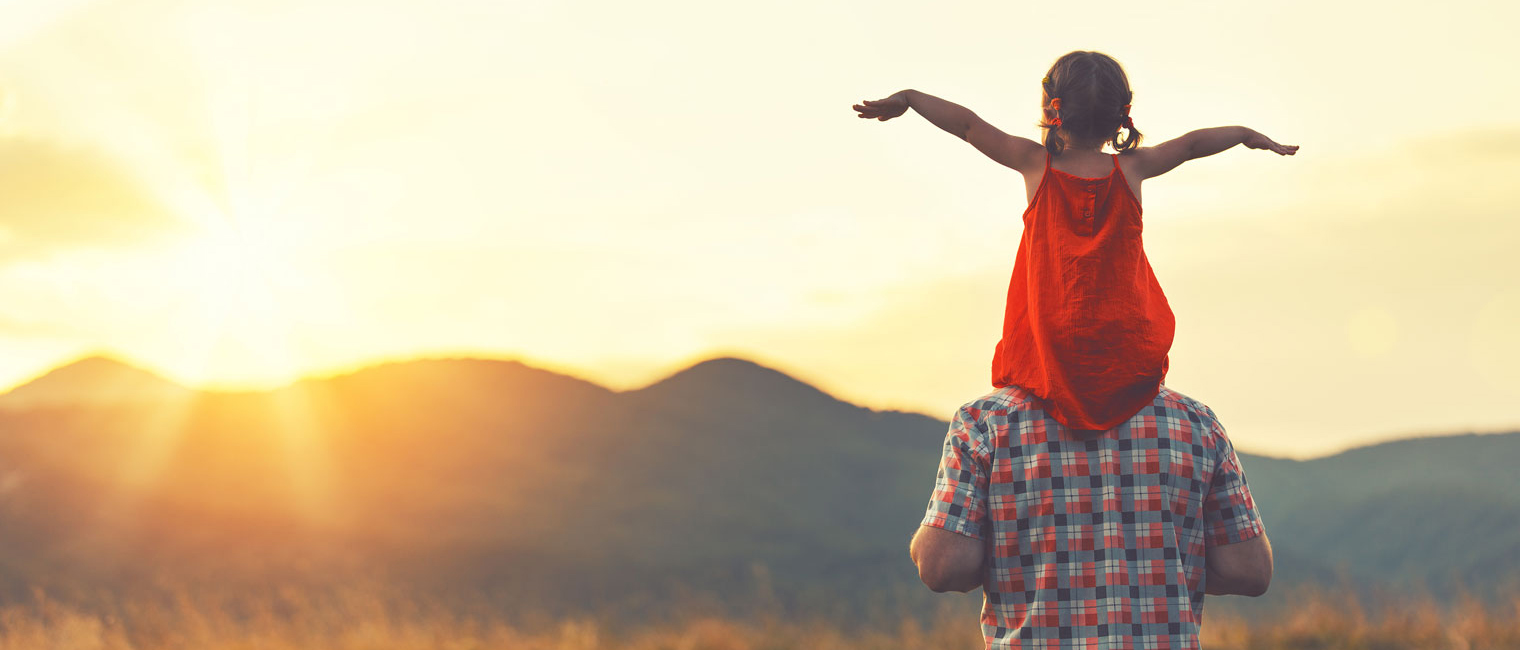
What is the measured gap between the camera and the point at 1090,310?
7.81 feet

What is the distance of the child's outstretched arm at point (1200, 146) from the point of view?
2508mm

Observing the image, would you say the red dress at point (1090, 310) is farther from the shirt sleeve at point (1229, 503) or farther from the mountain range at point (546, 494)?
the mountain range at point (546, 494)

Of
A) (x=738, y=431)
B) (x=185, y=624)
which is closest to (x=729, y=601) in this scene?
(x=185, y=624)

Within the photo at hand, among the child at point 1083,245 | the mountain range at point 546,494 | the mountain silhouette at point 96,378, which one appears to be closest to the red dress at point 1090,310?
the child at point 1083,245

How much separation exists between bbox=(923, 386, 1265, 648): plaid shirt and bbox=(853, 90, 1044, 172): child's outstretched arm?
542 millimetres

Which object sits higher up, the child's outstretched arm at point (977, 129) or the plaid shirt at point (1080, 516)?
the child's outstretched arm at point (977, 129)

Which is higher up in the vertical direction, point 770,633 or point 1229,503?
point 1229,503

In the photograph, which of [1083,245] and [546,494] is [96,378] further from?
[1083,245]

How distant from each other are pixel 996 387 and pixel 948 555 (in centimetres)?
43

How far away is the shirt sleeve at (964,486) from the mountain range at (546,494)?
2697cm

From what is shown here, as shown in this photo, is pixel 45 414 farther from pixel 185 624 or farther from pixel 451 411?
pixel 185 624

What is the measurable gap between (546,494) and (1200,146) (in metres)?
50.2

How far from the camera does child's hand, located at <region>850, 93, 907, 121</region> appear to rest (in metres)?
2.45

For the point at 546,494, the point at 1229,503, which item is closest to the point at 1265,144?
the point at 1229,503
